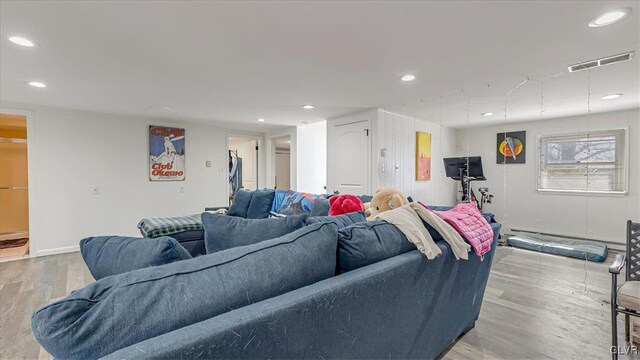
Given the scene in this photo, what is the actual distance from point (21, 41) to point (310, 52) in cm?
204

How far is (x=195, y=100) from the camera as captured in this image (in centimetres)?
376

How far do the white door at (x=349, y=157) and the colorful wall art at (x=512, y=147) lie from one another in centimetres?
283

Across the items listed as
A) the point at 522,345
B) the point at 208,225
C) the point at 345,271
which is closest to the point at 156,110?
the point at 208,225

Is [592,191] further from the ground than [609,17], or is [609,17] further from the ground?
[609,17]

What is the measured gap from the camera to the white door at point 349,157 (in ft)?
14.3

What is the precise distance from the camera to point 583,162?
15.2 feet

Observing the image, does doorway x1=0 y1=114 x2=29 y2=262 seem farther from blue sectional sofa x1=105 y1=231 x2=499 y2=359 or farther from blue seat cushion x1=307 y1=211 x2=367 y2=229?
blue sectional sofa x1=105 y1=231 x2=499 y2=359

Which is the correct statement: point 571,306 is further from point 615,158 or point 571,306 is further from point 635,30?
point 615,158

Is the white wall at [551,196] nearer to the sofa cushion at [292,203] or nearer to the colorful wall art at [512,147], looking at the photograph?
the colorful wall art at [512,147]

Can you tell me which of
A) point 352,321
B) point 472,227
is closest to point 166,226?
point 352,321

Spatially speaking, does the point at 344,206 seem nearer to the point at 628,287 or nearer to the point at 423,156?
the point at 628,287

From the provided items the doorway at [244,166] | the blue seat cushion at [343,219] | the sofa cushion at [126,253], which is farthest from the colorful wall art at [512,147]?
the sofa cushion at [126,253]

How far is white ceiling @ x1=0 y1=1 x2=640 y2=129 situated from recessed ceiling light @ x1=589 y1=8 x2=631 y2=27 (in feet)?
0.15

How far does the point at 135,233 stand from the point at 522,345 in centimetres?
534
